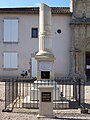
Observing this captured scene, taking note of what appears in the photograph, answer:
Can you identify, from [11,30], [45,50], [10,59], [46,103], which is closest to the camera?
[46,103]

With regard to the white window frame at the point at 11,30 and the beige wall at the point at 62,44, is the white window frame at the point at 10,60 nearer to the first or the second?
the white window frame at the point at 11,30

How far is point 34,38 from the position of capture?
A: 81.6ft

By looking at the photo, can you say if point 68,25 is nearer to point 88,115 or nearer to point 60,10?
point 60,10

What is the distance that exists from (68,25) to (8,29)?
595cm

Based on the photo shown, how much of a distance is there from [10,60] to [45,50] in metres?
15.3

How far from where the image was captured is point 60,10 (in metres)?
25.0

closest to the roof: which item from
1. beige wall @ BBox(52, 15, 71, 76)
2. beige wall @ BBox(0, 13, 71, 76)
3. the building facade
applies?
the building facade

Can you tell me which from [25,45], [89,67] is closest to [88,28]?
[89,67]

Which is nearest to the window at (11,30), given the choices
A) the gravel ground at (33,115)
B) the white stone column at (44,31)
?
the white stone column at (44,31)

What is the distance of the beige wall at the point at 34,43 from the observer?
2469 centimetres

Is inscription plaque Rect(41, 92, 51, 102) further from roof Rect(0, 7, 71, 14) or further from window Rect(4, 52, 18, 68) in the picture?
roof Rect(0, 7, 71, 14)

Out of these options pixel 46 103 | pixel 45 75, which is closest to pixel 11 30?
pixel 45 75

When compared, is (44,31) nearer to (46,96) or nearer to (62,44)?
(46,96)

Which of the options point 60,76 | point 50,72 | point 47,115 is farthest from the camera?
point 60,76
